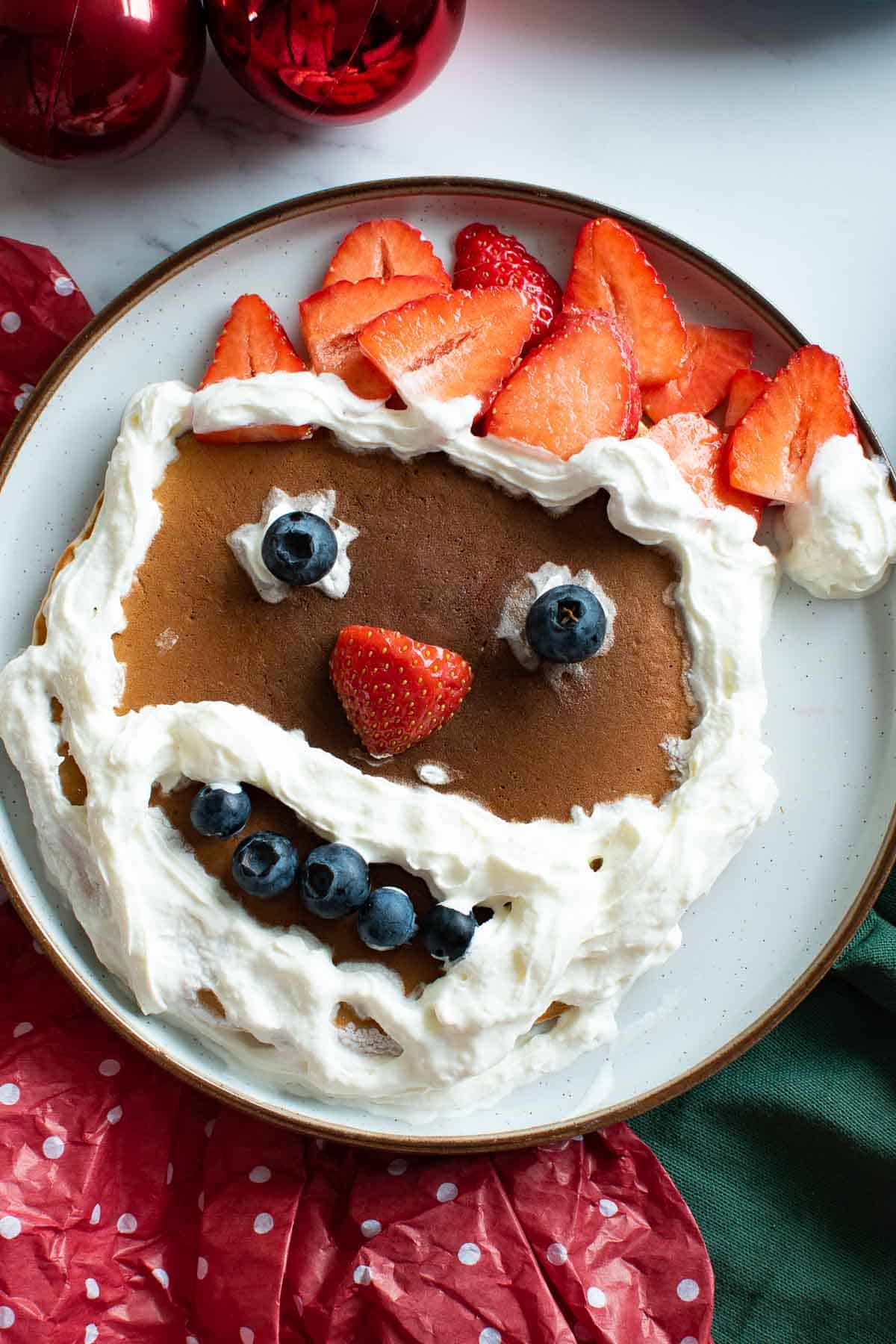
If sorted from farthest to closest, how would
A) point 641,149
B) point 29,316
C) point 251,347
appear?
point 641,149 < point 29,316 < point 251,347

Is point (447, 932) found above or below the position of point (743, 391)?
below

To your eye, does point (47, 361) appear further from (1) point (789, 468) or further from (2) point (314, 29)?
(1) point (789, 468)

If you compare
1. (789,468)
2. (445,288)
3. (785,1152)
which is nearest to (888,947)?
(785,1152)

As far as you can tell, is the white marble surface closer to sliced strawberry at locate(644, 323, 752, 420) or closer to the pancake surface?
sliced strawberry at locate(644, 323, 752, 420)

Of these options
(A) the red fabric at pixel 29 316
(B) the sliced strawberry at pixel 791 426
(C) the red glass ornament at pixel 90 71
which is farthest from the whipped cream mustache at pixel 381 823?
(C) the red glass ornament at pixel 90 71

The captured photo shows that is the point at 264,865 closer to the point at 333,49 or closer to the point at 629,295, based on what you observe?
the point at 629,295

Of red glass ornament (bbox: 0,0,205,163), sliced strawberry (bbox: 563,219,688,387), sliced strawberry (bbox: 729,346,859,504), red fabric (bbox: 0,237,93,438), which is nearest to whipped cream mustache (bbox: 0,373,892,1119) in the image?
sliced strawberry (bbox: 729,346,859,504)

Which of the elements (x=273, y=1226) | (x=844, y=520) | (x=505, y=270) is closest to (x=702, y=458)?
(x=844, y=520)
